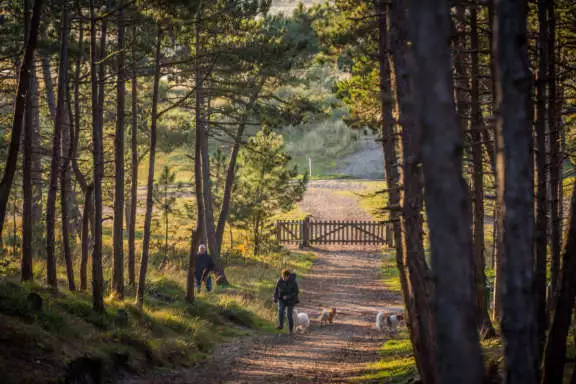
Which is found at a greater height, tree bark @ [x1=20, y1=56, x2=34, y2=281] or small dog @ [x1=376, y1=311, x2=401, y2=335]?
tree bark @ [x1=20, y1=56, x2=34, y2=281]

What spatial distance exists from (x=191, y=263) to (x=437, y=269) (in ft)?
41.7

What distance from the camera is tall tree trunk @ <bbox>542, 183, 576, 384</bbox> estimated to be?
630 centimetres

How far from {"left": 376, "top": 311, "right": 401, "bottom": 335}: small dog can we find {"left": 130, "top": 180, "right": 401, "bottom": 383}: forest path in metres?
0.30

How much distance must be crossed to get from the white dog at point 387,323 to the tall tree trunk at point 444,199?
1207 centimetres

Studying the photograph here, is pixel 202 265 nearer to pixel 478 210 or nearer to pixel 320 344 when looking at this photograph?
pixel 320 344

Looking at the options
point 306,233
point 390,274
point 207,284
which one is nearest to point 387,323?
point 207,284

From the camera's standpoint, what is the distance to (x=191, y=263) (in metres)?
17.0

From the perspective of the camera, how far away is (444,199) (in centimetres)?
468

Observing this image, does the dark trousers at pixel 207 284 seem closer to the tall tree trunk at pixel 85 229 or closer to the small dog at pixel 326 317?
the small dog at pixel 326 317

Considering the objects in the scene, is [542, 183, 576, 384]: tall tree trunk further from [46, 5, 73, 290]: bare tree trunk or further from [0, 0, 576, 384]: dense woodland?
[46, 5, 73, 290]: bare tree trunk

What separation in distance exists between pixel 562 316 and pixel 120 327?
8.10m

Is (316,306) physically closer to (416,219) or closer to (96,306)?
(96,306)

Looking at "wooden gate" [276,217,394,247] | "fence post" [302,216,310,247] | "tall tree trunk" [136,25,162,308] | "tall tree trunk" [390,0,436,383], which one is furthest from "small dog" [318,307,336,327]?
"fence post" [302,216,310,247]

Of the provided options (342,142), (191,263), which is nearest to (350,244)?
(191,263)
